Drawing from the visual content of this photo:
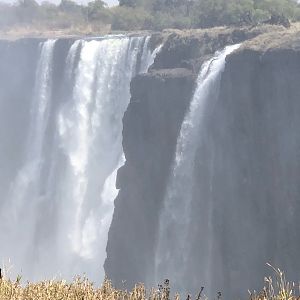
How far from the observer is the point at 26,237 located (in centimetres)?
5134

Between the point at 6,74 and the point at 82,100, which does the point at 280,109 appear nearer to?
the point at 82,100

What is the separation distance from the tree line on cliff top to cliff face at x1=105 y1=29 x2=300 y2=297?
34.9ft

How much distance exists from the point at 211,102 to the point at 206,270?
8047 millimetres

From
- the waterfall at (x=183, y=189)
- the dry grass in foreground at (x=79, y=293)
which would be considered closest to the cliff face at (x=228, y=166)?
the waterfall at (x=183, y=189)

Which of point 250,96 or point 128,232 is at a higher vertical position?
point 250,96

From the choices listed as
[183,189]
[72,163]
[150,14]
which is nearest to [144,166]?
[183,189]

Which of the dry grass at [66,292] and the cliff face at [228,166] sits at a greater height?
the cliff face at [228,166]

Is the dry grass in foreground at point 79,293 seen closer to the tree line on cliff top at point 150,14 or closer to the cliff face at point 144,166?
the cliff face at point 144,166

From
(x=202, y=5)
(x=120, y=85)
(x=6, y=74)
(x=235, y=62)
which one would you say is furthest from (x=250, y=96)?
(x=6, y=74)

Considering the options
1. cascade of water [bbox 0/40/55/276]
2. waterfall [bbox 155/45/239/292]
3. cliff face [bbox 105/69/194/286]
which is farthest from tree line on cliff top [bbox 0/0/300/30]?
cascade of water [bbox 0/40/55/276]

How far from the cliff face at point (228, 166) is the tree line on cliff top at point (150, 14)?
10632mm

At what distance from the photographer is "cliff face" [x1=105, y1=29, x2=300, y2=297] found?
2977 centimetres

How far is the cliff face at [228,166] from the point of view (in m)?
29.8

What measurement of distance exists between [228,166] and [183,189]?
3.29 meters
